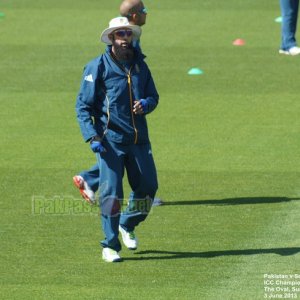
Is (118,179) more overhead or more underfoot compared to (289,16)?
more overhead

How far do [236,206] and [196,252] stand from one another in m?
1.76

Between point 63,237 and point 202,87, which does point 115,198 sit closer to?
point 63,237

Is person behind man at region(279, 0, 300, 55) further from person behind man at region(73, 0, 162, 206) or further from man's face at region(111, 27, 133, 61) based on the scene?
man's face at region(111, 27, 133, 61)

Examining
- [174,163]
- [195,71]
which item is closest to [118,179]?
[174,163]

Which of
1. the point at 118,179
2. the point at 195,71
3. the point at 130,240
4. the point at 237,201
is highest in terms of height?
the point at 118,179

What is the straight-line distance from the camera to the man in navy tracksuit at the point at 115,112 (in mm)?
10461

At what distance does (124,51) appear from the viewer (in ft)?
34.4

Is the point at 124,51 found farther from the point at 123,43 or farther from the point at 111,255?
the point at 111,255

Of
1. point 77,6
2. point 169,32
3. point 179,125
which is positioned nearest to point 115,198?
point 179,125

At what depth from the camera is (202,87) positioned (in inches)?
742

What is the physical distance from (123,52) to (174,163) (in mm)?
4166

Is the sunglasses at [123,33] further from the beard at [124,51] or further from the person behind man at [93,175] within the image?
the person behind man at [93,175]

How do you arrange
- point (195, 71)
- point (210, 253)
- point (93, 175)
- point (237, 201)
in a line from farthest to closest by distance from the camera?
1. point (195, 71)
2. point (237, 201)
3. point (93, 175)
4. point (210, 253)

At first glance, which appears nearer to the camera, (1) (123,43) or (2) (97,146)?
(2) (97,146)
